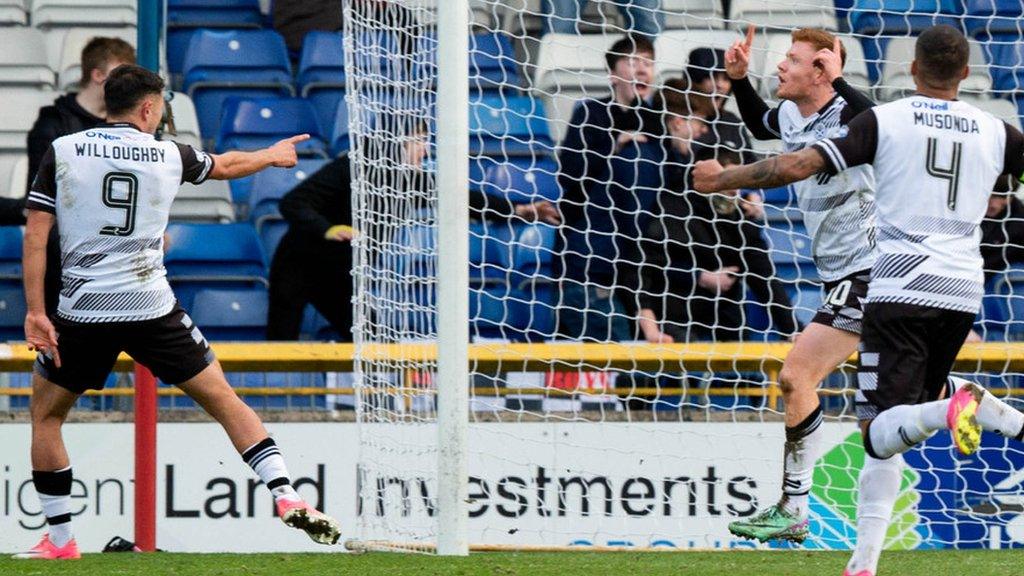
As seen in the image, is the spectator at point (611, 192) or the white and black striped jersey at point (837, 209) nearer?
the white and black striped jersey at point (837, 209)

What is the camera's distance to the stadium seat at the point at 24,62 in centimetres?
1073

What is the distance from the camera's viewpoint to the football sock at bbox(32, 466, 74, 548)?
20.6 ft

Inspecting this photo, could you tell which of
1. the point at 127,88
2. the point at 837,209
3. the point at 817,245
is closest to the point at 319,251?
the point at 127,88

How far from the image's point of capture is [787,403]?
6.33m

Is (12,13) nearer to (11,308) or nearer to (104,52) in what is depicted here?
(11,308)

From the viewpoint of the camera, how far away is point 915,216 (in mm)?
5023

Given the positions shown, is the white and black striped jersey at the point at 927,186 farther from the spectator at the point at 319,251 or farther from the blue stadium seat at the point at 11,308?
the blue stadium seat at the point at 11,308

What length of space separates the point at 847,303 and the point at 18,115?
613 centimetres

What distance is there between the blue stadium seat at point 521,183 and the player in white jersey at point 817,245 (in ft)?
8.70

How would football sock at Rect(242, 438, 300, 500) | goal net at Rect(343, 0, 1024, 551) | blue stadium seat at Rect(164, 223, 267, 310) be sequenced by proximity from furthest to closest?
blue stadium seat at Rect(164, 223, 267, 310) → goal net at Rect(343, 0, 1024, 551) → football sock at Rect(242, 438, 300, 500)

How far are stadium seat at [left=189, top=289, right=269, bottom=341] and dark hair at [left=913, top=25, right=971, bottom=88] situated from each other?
509 centimetres

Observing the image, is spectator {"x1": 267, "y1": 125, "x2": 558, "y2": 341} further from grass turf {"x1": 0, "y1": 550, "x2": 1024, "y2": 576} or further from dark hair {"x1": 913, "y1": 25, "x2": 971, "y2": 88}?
dark hair {"x1": 913, "y1": 25, "x2": 971, "y2": 88}

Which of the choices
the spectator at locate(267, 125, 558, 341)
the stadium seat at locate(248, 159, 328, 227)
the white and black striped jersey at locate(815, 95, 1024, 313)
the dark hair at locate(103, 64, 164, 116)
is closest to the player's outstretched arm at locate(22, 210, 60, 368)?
the dark hair at locate(103, 64, 164, 116)

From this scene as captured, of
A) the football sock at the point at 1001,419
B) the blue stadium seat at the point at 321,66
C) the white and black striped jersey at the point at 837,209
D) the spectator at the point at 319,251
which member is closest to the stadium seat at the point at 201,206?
the blue stadium seat at the point at 321,66
